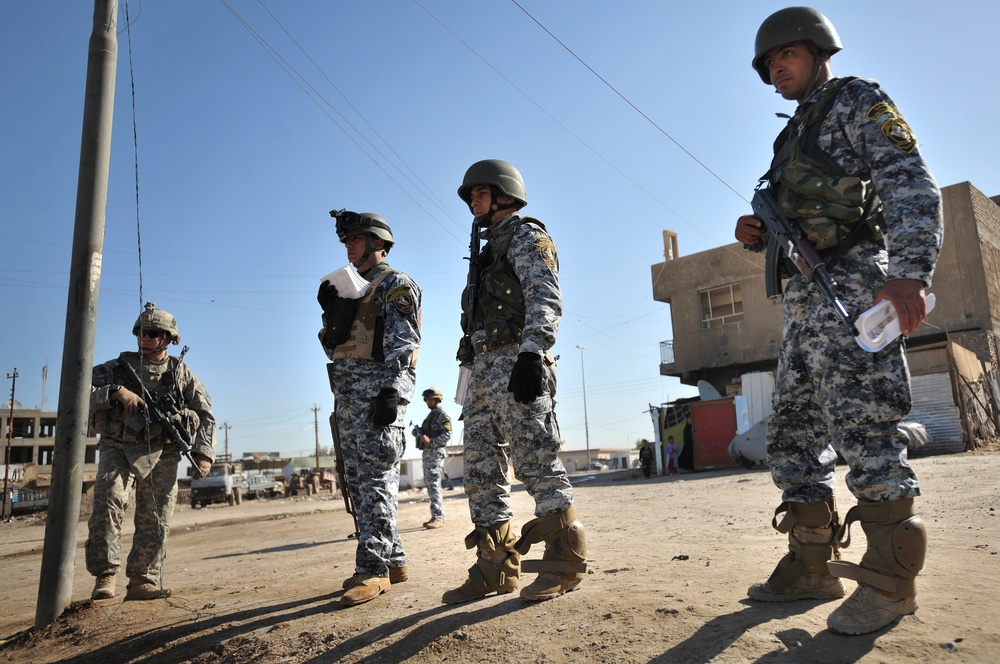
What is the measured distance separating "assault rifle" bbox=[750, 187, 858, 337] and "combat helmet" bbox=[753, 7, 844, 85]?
0.59 m

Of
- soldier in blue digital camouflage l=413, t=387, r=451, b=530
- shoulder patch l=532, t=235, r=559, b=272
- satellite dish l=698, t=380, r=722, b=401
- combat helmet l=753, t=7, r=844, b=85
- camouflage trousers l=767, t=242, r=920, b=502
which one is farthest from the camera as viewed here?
satellite dish l=698, t=380, r=722, b=401

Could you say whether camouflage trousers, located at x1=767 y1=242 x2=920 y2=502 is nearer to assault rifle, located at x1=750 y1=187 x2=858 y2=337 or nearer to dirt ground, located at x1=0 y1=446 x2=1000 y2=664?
assault rifle, located at x1=750 y1=187 x2=858 y2=337

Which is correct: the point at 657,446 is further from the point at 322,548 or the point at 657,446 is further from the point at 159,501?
the point at 159,501

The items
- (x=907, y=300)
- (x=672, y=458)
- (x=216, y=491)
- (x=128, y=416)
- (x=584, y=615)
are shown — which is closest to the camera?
(x=907, y=300)

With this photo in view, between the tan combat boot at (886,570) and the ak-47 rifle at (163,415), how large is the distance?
445cm

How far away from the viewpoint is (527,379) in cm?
311

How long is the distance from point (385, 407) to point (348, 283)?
87 centimetres

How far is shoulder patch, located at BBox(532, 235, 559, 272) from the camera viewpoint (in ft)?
11.3

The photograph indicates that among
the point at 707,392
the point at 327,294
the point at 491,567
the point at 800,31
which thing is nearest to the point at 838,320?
the point at 800,31

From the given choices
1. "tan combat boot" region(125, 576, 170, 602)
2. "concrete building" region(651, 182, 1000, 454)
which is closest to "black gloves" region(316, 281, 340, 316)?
"tan combat boot" region(125, 576, 170, 602)

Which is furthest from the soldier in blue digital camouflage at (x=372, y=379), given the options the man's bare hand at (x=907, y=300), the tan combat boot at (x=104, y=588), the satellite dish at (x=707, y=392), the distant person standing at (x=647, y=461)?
the satellite dish at (x=707, y=392)

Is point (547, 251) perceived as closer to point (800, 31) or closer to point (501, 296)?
point (501, 296)

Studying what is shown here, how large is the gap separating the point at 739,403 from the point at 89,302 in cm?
2000

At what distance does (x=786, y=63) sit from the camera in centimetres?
290
